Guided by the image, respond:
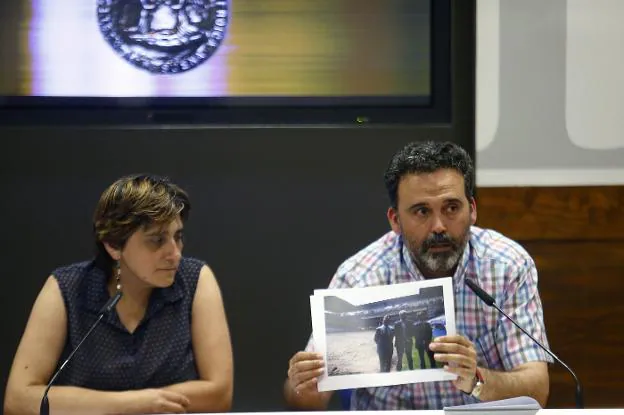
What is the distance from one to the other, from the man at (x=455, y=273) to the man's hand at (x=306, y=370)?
121 millimetres

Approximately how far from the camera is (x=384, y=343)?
2.25 metres

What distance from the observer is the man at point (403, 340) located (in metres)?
2.24

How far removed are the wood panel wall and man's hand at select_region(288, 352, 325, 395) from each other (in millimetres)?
1449

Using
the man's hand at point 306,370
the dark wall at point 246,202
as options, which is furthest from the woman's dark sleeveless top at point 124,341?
the dark wall at point 246,202

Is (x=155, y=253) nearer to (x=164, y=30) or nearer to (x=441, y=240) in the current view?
(x=441, y=240)

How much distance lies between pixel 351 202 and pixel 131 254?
3.90ft

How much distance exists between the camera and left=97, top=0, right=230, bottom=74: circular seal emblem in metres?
3.55

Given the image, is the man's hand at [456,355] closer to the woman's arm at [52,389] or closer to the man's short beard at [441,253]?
the man's short beard at [441,253]

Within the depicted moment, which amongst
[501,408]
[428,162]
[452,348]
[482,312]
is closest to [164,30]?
[428,162]

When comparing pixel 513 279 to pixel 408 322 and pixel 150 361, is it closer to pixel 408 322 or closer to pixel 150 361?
pixel 408 322

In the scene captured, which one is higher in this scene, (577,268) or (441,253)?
(441,253)

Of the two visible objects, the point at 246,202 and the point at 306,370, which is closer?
the point at 306,370

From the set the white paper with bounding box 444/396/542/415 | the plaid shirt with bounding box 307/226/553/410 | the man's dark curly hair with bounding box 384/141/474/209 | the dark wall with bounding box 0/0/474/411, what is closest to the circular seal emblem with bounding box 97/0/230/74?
the dark wall with bounding box 0/0/474/411

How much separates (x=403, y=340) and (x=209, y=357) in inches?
24.8
